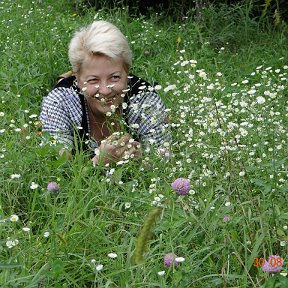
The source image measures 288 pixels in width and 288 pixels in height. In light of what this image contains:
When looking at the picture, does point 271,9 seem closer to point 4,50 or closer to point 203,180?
point 4,50

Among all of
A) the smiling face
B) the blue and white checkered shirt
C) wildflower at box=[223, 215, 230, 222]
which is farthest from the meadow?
the smiling face

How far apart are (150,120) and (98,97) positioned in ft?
1.15

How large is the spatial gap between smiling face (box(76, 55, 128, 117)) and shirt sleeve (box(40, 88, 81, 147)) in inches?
5.0

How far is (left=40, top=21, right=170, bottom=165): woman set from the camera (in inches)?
140

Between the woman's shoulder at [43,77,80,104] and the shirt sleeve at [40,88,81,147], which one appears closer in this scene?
the shirt sleeve at [40,88,81,147]

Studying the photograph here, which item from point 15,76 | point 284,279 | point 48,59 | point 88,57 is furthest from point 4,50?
point 284,279

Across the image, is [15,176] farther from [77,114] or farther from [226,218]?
[77,114]

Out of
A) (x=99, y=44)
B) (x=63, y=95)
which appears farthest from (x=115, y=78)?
(x=63, y=95)

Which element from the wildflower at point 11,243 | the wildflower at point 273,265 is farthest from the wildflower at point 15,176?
the wildflower at point 273,265

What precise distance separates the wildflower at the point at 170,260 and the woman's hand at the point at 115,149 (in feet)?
3.13

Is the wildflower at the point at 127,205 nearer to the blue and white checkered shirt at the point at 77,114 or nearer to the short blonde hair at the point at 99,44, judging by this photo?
the blue and white checkered shirt at the point at 77,114

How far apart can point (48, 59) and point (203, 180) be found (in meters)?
2.65

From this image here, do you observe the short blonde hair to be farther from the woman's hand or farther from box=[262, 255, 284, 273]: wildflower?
A: box=[262, 255, 284, 273]: wildflower

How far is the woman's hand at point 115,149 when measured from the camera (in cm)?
310
